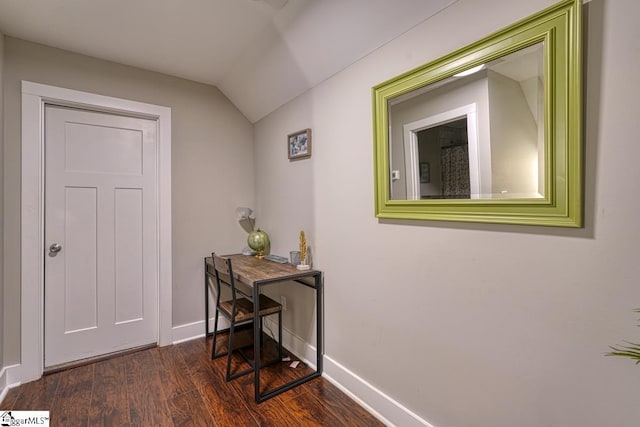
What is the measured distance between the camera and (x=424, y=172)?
58.5 inches

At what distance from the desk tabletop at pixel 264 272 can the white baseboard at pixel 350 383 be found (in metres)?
0.59

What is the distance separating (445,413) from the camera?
1.41 m

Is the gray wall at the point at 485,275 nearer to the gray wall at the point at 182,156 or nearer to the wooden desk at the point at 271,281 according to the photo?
the wooden desk at the point at 271,281

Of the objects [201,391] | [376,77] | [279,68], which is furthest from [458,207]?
[201,391]

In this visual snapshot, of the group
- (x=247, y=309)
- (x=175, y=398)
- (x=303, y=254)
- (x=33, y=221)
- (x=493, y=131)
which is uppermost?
(x=493, y=131)

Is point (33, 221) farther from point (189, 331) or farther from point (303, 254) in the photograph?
point (303, 254)

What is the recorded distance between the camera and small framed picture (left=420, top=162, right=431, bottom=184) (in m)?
1.47

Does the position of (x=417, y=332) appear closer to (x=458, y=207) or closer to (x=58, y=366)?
(x=458, y=207)

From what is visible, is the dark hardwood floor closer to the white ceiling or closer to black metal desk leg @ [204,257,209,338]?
black metal desk leg @ [204,257,209,338]

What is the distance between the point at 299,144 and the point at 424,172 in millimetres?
1166

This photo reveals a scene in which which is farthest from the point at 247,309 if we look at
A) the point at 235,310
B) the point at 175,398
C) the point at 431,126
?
the point at 431,126

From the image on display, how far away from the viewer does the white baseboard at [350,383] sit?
1.60m

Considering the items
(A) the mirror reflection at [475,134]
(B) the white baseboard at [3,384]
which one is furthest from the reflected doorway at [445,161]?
(B) the white baseboard at [3,384]

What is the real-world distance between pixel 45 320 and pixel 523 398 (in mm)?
3000
